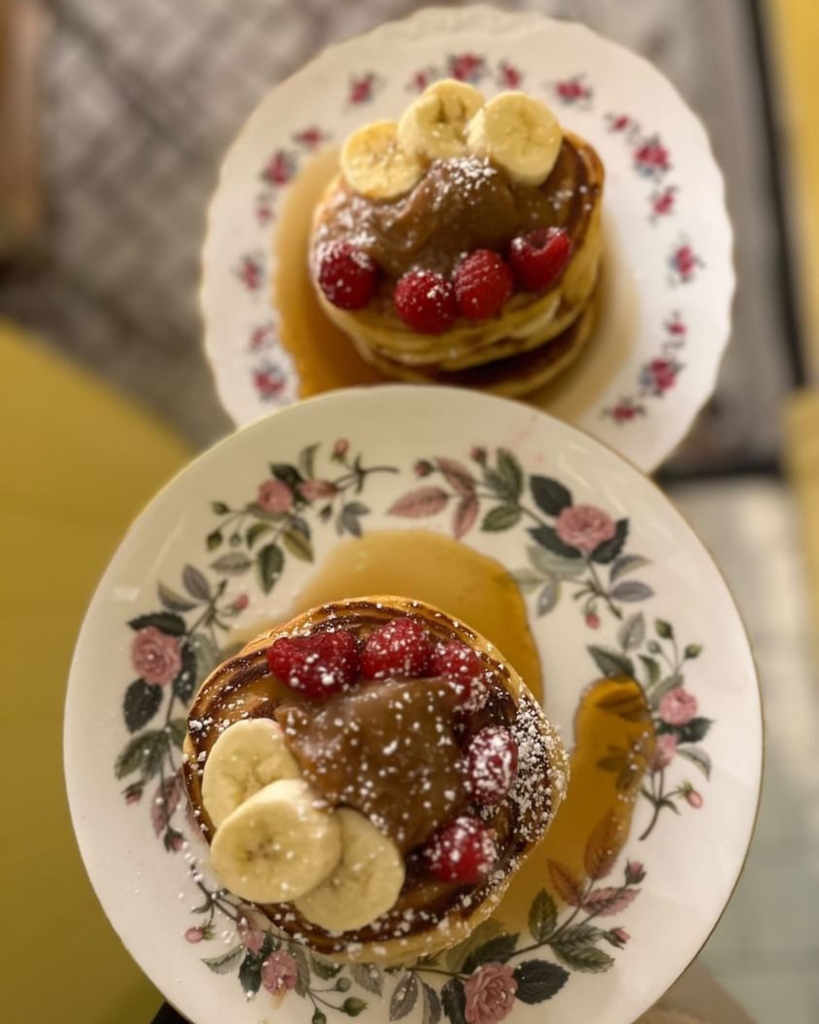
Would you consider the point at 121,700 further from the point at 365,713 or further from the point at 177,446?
the point at 177,446

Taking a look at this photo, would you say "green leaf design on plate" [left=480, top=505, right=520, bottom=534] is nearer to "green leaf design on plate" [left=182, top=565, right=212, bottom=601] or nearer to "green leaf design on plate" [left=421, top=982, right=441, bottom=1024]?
"green leaf design on plate" [left=182, top=565, right=212, bottom=601]

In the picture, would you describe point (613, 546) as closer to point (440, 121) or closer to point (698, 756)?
point (698, 756)

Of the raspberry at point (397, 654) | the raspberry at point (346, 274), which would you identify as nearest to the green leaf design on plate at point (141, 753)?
the raspberry at point (397, 654)

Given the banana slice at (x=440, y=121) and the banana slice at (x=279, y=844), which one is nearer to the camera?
the banana slice at (x=279, y=844)

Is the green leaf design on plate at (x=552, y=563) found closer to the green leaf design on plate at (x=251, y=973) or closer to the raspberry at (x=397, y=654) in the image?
the raspberry at (x=397, y=654)

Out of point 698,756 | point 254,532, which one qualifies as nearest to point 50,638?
point 254,532
